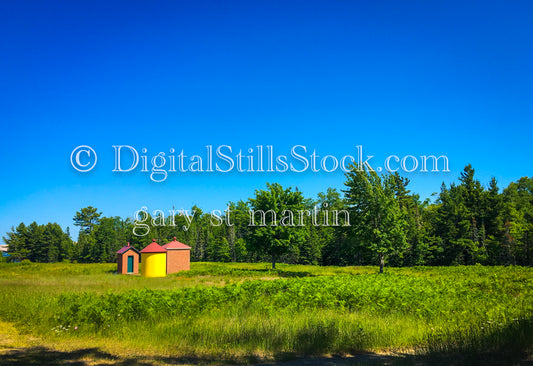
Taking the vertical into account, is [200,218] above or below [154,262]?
above

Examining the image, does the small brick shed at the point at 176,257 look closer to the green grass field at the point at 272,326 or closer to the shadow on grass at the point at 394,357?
the green grass field at the point at 272,326

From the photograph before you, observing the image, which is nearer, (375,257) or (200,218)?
(375,257)

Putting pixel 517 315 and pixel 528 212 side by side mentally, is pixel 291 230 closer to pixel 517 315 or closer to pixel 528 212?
pixel 517 315

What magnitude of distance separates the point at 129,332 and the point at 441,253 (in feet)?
167

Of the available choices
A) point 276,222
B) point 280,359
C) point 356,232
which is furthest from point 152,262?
point 280,359

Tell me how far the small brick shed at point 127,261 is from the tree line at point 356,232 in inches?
506

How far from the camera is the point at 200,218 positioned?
91.7 metres

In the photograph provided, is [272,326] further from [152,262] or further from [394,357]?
[152,262]

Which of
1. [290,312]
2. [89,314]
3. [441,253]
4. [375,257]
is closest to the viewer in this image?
[89,314]

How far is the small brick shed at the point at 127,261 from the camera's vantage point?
36500 millimetres

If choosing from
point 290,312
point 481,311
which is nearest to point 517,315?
point 481,311

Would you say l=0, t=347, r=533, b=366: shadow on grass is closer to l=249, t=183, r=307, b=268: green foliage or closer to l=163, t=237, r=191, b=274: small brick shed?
l=249, t=183, r=307, b=268: green foliage

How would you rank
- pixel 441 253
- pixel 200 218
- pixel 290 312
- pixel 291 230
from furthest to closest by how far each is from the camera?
pixel 200 218
pixel 441 253
pixel 291 230
pixel 290 312

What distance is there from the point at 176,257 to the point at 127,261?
17.5ft
